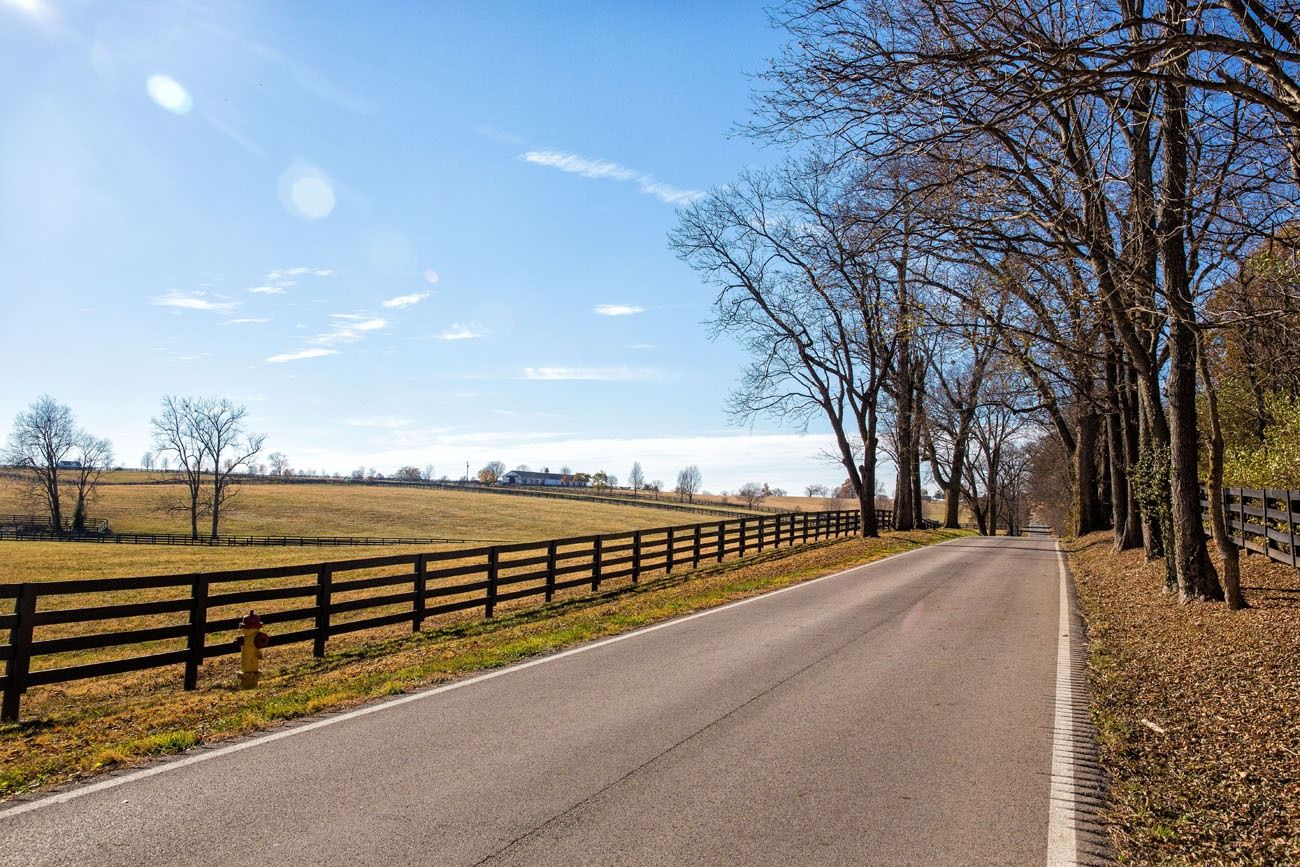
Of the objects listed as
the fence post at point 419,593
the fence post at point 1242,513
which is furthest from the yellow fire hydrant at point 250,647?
the fence post at point 1242,513

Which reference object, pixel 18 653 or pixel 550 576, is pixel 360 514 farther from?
pixel 18 653

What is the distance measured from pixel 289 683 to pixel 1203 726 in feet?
29.5

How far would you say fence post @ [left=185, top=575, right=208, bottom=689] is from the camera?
9.06m

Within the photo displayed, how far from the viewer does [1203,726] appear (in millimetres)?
6633

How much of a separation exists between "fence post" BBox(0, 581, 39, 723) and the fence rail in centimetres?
1537

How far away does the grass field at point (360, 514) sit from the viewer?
2724 inches

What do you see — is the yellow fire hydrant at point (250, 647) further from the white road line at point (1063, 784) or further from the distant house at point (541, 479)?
the distant house at point (541, 479)

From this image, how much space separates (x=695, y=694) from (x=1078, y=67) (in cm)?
665

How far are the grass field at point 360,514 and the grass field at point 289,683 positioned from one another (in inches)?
2002

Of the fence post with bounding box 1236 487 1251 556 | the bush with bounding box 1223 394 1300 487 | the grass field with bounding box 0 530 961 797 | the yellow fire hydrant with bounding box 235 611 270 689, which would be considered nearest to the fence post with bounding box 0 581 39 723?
the grass field with bounding box 0 530 961 797

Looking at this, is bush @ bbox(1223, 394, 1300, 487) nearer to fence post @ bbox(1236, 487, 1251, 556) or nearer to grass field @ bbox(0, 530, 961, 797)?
fence post @ bbox(1236, 487, 1251, 556)

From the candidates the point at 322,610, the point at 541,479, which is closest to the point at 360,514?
the point at 322,610

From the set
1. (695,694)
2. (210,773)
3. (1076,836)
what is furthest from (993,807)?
(210,773)

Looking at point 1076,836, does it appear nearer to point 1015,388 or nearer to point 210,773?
point 210,773
